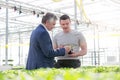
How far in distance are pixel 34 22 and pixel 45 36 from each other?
15455mm

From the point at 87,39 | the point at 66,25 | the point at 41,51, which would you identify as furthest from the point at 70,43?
the point at 87,39

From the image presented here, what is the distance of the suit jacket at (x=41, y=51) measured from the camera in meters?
3.02

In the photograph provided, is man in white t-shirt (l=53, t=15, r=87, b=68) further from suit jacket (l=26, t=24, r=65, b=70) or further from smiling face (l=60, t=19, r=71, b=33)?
suit jacket (l=26, t=24, r=65, b=70)

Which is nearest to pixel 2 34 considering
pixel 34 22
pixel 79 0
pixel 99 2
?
pixel 34 22

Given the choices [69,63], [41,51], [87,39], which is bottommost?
[87,39]

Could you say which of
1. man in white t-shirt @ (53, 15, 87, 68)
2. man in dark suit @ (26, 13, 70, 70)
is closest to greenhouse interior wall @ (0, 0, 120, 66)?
man in white t-shirt @ (53, 15, 87, 68)

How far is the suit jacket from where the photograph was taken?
3.02m

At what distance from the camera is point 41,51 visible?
10.2 feet

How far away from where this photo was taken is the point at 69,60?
3660mm

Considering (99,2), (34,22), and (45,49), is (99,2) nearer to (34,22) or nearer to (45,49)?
(34,22)

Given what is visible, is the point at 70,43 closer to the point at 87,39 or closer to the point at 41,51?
the point at 41,51

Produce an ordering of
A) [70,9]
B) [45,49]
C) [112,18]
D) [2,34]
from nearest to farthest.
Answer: [45,49], [70,9], [112,18], [2,34]

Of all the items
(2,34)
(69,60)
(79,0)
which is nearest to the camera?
(69,60)

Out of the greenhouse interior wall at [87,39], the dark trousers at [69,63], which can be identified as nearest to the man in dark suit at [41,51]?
the dark trousers at [69,63]
